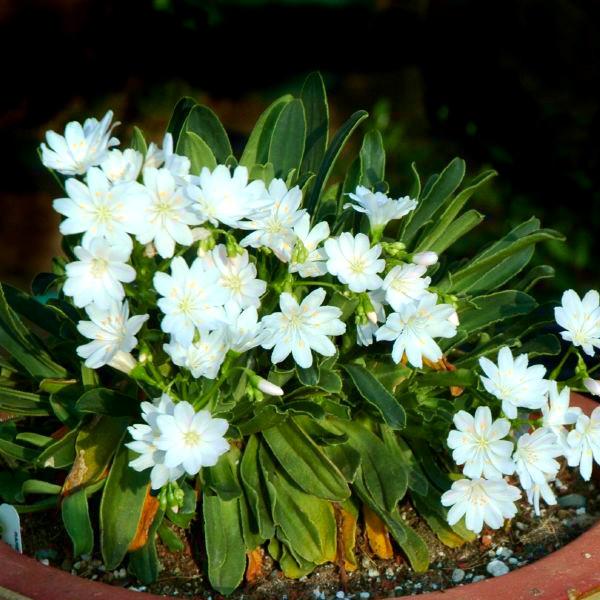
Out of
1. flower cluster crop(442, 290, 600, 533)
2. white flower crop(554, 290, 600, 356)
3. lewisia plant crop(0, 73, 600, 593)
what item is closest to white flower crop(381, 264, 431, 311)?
lewisia plant crop(0, 73, 600, 593)

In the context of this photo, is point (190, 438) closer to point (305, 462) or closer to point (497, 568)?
point (305, 462)

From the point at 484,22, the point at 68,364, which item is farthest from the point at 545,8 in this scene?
the point at 68,364

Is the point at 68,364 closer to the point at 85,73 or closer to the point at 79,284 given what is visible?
the point at 79,284

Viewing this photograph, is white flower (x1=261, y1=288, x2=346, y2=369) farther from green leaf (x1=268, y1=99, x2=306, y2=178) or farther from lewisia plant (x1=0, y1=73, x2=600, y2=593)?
green leaf (x1=268, y1=99, x2=306, y2=178)

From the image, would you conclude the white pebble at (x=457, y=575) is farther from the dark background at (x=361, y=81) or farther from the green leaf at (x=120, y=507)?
the dark background at (x=361, y=81)

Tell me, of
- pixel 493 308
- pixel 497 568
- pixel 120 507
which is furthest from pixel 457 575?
pixel 120 507

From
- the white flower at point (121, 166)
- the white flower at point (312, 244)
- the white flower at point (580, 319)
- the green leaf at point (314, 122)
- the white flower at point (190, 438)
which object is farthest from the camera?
the green leaf at point (314, 122)

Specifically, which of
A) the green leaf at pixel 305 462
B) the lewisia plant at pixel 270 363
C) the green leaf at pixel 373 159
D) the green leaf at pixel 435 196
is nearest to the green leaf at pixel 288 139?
the lewisia plant at pixel 270 363
